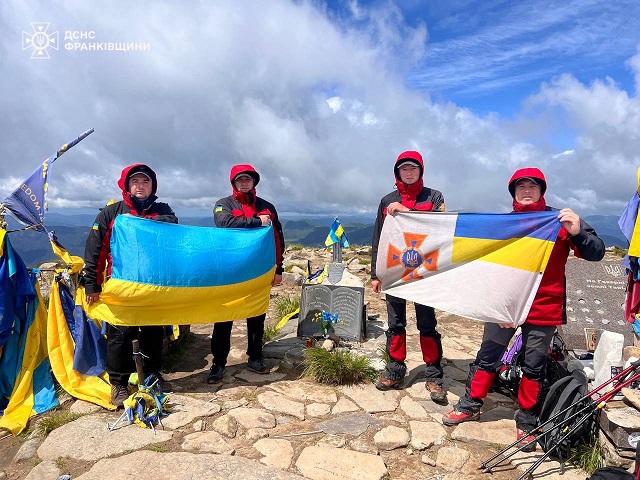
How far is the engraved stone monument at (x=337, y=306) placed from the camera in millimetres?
7820

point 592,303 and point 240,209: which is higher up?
point 240,209

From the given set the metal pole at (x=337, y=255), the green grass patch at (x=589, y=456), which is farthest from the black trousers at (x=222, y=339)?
the metal pole at (x=337, y=255)

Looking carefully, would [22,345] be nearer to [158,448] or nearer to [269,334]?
[158,448]

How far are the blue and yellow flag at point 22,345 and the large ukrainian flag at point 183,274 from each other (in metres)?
1.15

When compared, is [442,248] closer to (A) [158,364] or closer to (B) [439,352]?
(B) [439,352]

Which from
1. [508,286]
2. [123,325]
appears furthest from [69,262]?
[508,286]

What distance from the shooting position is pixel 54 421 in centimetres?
461

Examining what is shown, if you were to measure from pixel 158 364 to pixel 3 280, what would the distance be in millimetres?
2212

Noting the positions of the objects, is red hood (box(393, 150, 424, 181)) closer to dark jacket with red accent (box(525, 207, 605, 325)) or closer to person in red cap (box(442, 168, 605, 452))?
person in red cap (box(442, 168, 605, 452))

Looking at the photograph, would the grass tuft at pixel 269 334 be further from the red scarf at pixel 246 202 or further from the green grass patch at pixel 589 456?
the green grass patch at pixel 589 456

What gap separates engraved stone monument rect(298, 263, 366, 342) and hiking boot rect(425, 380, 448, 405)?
2.33 metres

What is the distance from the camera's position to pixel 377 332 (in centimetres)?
835

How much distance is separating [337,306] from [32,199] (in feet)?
17.6

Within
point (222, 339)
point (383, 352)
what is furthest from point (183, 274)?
point (383, 352)
